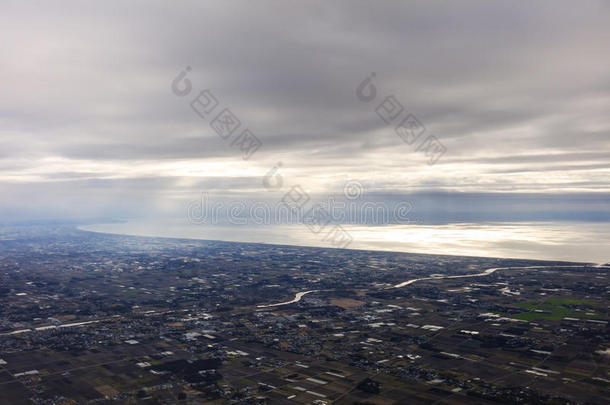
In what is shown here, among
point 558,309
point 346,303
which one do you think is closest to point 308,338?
point 346,303

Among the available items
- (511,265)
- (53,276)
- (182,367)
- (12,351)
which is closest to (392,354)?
(182,367)

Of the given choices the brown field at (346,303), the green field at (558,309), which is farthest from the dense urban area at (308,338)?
the brown field at (346,303)

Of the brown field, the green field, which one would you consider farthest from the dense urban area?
the brown field

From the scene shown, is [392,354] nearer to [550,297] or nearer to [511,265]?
[550,297]

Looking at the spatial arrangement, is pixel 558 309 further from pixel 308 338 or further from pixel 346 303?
pixel 308 338

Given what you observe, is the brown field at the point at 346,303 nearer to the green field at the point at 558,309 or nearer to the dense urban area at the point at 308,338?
the dense urban area at the point at 308,338

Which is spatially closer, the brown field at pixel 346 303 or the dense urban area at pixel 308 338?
the dense urban area at pixel 308 338

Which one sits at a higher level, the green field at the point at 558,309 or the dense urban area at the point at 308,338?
the green field at the point at 558,309

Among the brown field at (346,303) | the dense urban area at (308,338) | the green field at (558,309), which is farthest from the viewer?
the brown field at (346,303)

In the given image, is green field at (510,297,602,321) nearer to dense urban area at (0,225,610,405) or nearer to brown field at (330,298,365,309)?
dense urban area at (0,225,610,405)
